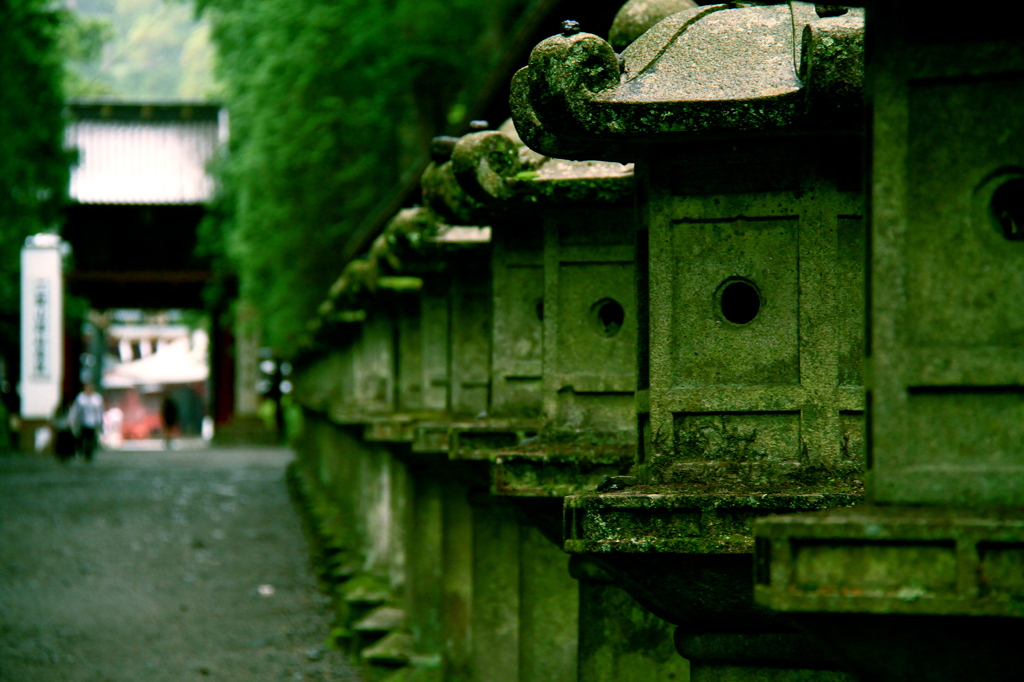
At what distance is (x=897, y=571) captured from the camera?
3.10m

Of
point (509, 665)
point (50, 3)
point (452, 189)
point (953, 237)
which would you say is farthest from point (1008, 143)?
point (50, 3)

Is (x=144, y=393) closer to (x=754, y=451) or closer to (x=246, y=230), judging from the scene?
(x=246, y=230)

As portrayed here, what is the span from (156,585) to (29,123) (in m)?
13.9

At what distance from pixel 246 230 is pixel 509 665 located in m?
19.5

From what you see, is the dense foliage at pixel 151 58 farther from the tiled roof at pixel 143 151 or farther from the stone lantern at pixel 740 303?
the stone lantern at pixel 740 303

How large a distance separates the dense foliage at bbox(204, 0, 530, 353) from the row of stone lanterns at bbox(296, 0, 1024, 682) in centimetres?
1292

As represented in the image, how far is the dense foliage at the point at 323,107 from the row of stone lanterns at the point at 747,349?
509 inches

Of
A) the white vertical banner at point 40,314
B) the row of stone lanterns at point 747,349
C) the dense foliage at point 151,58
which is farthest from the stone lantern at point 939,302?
the dense foliage at point 151,58

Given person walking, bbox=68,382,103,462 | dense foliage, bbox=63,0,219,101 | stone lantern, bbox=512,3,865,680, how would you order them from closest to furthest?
stone lantern, bbox=512,3,865,680 → person walking, bbox=68,382,103,462 → dense foliage, bbox=63,0,219,101

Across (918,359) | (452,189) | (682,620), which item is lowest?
(682,620)

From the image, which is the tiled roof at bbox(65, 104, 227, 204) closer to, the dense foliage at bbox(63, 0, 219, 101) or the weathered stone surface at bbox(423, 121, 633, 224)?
the dense foliage at bbox(63, 0, 219, 101)

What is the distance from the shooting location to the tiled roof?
4444 centimetres

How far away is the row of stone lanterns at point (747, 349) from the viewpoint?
3.27 meters

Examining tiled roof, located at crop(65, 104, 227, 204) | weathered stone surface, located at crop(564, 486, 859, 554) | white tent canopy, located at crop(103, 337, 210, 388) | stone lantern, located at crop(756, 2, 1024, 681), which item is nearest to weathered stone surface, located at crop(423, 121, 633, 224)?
weathered stone surface, located at crop(564, 486, 859, 554)
